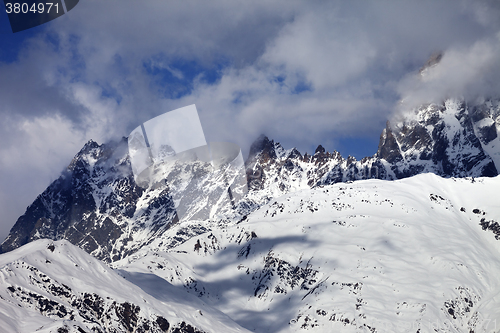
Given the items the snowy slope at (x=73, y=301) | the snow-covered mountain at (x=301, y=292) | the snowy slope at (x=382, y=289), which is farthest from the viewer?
the snowy slope at (x=382, y=289)

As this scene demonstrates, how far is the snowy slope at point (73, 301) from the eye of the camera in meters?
97.4

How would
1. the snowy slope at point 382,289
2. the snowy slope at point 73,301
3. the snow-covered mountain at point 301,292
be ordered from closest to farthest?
the snowy slope at point 73,301 → the snow-covered mountain at point 301,292 → the snowy slope at point 382,289

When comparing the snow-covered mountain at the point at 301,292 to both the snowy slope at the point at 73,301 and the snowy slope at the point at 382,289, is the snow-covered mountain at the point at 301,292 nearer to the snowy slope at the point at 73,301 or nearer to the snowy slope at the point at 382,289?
the snowy slope at the point at 73,301

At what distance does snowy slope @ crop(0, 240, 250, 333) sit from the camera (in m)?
97.4

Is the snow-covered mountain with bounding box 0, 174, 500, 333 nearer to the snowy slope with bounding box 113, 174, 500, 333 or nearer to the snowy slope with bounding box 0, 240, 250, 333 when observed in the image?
the snowy slope with bounding box 0, 240, 250, 333

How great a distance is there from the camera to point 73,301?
113688 mm

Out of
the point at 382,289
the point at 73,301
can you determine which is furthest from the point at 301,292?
the point at 73,301

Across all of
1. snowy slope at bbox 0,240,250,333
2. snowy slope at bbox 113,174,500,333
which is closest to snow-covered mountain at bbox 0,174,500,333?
snowy slope at bbox 0,240,250,333

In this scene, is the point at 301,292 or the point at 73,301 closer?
the point at 73,301

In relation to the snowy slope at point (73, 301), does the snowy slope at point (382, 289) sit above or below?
above

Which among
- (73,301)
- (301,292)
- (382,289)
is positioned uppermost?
(382,289)

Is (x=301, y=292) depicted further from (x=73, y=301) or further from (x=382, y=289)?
(x=73, y=301)

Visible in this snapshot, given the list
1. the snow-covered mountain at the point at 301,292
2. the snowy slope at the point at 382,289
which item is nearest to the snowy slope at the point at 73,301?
the snow-covered mountain at the point at 301,292

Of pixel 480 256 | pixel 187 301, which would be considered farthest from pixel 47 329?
pixel 480 256
